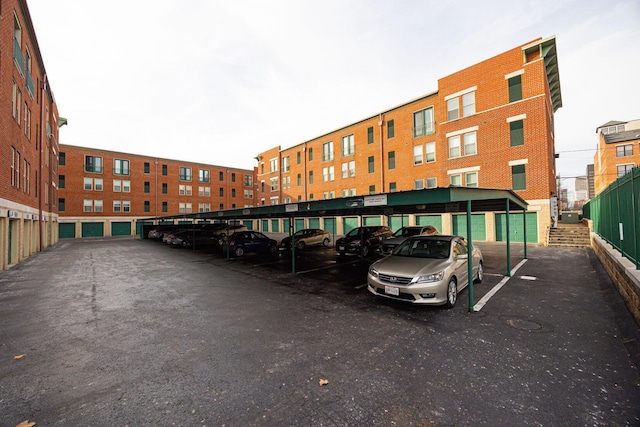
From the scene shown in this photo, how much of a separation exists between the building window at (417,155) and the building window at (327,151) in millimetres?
11231

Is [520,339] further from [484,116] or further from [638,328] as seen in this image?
[484,116]

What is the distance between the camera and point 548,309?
656 centimetres

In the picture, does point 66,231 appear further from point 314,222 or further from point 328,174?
point 328,174

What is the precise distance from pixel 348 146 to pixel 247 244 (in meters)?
20.4

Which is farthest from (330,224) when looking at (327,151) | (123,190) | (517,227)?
(123,190)

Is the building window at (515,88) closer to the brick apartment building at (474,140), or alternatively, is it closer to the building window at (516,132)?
the brick apartment building at (474,140)

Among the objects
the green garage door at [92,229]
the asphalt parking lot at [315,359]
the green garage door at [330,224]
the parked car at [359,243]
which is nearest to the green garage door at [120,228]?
the green garage door at [92,229]

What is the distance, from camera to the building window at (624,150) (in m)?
43.8

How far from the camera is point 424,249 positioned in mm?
7703

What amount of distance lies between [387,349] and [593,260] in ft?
46.0

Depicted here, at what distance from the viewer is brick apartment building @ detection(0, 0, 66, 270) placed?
12.4m

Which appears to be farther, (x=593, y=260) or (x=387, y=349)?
(x=593, y=260)

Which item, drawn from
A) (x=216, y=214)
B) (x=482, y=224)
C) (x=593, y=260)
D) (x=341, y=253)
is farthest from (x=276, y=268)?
(x=482, y=224)

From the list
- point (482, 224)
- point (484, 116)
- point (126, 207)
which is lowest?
point (482, 224)
